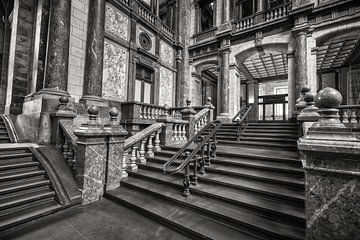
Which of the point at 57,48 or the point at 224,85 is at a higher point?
the point at 224,85

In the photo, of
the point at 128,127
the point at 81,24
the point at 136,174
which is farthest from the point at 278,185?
the point at 81,24

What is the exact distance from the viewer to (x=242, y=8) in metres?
11.0

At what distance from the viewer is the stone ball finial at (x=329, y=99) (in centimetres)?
154

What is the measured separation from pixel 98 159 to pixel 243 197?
2722 mm

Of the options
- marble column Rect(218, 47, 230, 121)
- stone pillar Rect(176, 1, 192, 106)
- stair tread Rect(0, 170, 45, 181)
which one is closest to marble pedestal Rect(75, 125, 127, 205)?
stair tread Rect(0, 170, 45, 181)

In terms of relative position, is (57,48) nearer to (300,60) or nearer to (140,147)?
(140,147)

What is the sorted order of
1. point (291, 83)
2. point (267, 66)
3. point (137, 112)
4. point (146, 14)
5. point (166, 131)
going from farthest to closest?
point (267, 66)
point (146, 14)
point (291, 83)
point (137, 112)
point (166, 131)

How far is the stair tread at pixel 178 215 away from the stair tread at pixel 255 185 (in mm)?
777

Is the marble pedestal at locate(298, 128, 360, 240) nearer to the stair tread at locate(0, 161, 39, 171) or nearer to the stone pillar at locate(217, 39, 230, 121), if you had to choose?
the stair tread at locate(0, 161, 39, 171)

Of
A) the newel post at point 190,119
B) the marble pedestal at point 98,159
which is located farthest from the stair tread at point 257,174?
the newel post at point 190,119

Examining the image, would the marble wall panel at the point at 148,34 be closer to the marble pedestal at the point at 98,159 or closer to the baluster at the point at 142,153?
the baluster at the point at 142,153

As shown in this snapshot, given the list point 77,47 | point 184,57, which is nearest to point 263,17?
point 184,57

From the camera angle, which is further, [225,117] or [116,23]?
[225,117]

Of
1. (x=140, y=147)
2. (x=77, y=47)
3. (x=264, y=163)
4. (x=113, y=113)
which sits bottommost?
(x=264, y=163)
